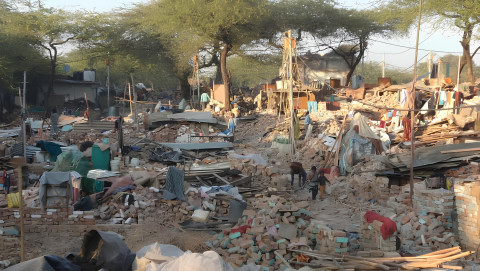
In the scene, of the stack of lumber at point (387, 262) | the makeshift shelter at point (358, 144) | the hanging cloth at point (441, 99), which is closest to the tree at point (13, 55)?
the makeshift shelter at point (358, 144)

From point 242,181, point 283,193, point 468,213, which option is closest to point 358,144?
point 283,193

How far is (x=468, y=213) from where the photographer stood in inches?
368

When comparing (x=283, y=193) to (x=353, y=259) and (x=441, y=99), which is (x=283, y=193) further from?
(x=441, y=99)

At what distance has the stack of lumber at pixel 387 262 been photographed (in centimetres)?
731

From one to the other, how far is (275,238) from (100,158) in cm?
695

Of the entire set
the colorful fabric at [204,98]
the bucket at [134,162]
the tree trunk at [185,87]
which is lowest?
the bucket at [134,162]

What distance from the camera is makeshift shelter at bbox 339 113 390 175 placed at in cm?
1597

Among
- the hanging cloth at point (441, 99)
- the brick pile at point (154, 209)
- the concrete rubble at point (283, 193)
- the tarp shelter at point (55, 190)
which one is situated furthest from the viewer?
the hanging cloth at point (441, 99)

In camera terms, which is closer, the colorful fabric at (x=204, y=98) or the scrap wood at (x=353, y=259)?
the scrap wood at (x=353, y=259)

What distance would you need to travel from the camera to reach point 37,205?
10750mm

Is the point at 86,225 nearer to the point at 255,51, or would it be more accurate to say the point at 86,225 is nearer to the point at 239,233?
the point at 239,233

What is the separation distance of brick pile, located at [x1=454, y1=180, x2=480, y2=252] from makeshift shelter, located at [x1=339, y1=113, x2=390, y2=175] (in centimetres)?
607

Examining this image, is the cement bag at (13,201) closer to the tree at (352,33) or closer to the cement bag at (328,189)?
the cement bag at (328,189)

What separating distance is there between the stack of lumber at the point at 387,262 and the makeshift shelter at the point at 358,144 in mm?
7961
